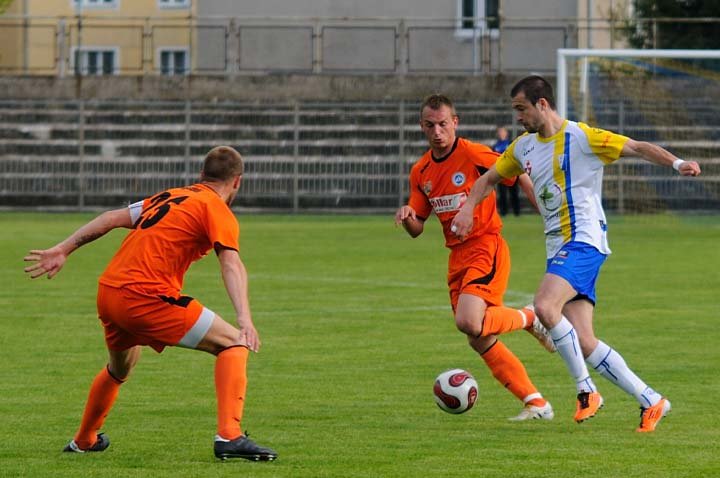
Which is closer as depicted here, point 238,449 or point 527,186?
point 238,449

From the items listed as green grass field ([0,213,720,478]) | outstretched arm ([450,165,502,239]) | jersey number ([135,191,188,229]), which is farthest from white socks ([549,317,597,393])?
jersey number ([135,191,188,229])

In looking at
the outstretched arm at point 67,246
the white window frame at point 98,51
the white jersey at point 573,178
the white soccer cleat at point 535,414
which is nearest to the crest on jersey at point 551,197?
the white jersey at point 573,178

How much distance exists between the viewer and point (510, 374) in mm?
9375

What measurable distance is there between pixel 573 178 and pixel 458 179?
1.13m

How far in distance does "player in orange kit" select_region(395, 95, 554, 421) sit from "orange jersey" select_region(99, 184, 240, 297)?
2159 millimetres

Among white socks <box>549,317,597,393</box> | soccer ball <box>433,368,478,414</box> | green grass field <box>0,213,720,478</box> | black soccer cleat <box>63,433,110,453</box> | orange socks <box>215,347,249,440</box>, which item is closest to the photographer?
orange socks <box>215,347,249,440</box>

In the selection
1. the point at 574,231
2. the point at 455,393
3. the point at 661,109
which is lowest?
the point at 455,393

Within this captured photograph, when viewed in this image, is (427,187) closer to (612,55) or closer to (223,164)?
(223,164)

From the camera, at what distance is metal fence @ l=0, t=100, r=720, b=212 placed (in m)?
37.6

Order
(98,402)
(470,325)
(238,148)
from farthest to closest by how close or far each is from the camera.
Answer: (238,148) → (470,325) → (98,402)

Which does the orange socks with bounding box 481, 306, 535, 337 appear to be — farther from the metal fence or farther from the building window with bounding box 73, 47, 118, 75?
the building window with bounding box 73, 47, 118, 75

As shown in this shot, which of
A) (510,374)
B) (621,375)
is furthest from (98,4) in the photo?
(621,375)

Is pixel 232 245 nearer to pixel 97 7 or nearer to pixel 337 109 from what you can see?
pixel 337 109

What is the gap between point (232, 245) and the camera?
7.41 meters
